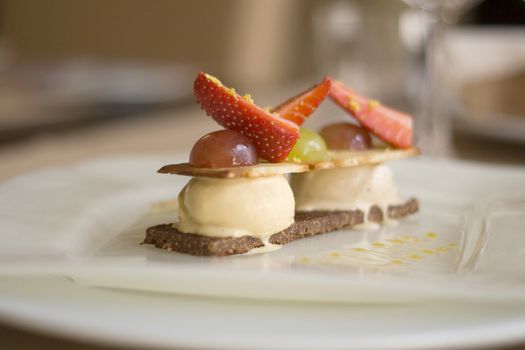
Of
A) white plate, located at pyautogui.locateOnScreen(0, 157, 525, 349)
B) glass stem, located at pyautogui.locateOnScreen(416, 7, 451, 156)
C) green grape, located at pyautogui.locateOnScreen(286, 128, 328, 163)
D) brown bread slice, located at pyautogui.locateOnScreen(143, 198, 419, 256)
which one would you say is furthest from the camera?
glass stem, located at pyautogui.locateOnScreen(416, 7, 451, 156)

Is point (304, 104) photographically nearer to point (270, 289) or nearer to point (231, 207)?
point (231, 207)

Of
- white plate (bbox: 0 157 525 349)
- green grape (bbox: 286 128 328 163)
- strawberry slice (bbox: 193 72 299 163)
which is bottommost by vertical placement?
white plate (bbox: 0 157 525 349)

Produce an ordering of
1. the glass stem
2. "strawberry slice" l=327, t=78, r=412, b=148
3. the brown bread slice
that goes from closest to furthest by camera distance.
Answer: the brown bread slice
"strawberry slice" l=327, t=78, r=412, b=148
the glass stem

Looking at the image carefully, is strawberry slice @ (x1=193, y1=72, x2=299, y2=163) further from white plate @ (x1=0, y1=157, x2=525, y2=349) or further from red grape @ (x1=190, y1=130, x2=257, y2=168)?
white plate @ (x1=0, y1=157, x2=525, y2=349)

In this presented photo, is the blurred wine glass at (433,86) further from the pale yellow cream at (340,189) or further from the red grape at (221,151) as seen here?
the red grape at (221,151)

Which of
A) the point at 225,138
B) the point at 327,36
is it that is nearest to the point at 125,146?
the point at 327,36

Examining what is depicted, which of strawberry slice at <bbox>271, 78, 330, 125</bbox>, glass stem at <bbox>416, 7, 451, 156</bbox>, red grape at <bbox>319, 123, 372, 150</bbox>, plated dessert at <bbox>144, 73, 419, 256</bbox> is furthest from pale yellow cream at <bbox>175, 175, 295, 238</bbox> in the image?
glass stem at <bbox>416, 7, 451, 156</bbox>

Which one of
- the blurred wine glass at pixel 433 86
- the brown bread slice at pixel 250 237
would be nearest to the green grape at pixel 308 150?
the brown bread slice at pixel 250 237

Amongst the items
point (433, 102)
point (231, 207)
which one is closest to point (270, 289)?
point (231, 207)
